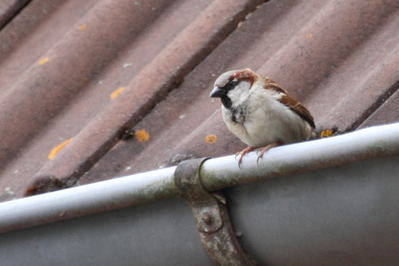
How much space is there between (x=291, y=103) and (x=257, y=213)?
0.60m

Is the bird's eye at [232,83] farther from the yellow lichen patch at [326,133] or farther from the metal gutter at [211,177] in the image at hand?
the metal gutter at [211,177]

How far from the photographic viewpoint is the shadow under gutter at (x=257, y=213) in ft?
4.81

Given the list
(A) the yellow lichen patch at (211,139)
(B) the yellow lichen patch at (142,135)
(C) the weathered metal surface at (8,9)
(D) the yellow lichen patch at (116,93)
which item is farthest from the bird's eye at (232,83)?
(C) the weathered metal surface at (8,9)

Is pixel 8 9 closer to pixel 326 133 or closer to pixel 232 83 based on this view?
pixel 232 83

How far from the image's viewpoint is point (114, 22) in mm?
2691

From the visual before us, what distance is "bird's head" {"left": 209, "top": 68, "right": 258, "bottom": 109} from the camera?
2.21 metres

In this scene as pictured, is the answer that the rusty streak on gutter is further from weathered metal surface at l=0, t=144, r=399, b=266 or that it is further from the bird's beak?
weathered metal surface at l=0, t=144, r=399, b=266

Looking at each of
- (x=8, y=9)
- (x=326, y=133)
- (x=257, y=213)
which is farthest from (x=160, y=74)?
(x=257, y=213)

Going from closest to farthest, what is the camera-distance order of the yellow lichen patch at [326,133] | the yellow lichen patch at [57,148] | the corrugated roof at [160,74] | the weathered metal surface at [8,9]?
the yellow lichen patch at [326,133]
the corrugated roof at [160,74]
the yellow lichen patch at [57,148]
the weathered metal surface at [8,9]

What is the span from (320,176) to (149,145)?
32.2 inches

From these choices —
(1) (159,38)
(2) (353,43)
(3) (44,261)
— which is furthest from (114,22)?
(3) (44,261)

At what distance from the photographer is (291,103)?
2166 millimetres

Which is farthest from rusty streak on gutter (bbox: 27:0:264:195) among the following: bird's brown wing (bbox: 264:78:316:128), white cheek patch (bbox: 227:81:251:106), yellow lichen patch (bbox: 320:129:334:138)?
yellow lichen patch (bbox: 320:129:334:138)

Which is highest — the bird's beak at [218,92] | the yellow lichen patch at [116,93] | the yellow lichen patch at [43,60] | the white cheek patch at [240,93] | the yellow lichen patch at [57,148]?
the yellow lichen patch at [43,60]
